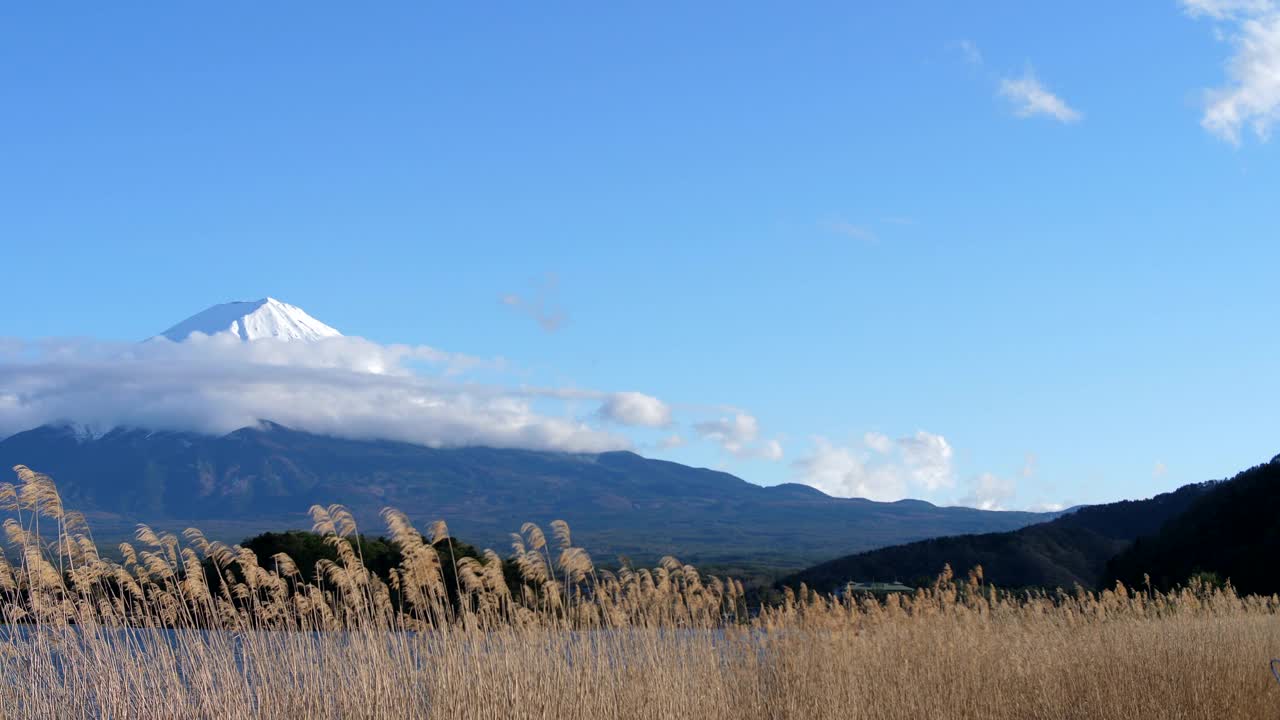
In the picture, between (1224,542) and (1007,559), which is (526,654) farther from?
(1007,559)

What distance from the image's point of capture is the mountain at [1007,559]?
46.5 m

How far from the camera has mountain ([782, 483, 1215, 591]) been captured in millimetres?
46469

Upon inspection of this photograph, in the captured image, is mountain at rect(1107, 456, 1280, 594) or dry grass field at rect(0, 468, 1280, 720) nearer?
dry grass field at rect(0, 468, 1280, 720)

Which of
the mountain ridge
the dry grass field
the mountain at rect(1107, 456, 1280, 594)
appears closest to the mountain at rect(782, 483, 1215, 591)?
the mountain ridge

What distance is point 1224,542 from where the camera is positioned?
118ft

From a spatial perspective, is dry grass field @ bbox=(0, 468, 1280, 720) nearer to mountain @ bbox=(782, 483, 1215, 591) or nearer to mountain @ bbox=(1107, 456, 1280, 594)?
mountain @ bbox=(1107, 456, 1280, 594)

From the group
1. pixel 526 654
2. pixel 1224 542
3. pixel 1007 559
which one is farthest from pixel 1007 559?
pixel 526 654

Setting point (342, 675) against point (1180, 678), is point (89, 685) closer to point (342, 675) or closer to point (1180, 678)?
point (342, 675)

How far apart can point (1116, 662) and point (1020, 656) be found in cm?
107

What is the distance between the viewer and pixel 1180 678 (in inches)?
492

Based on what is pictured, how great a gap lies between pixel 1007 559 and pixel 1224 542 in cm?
1342

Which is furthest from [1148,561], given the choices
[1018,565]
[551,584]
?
[551,584]

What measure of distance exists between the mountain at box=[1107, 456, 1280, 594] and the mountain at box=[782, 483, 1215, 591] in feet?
6.61

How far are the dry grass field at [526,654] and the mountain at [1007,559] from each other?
97.7 ft
